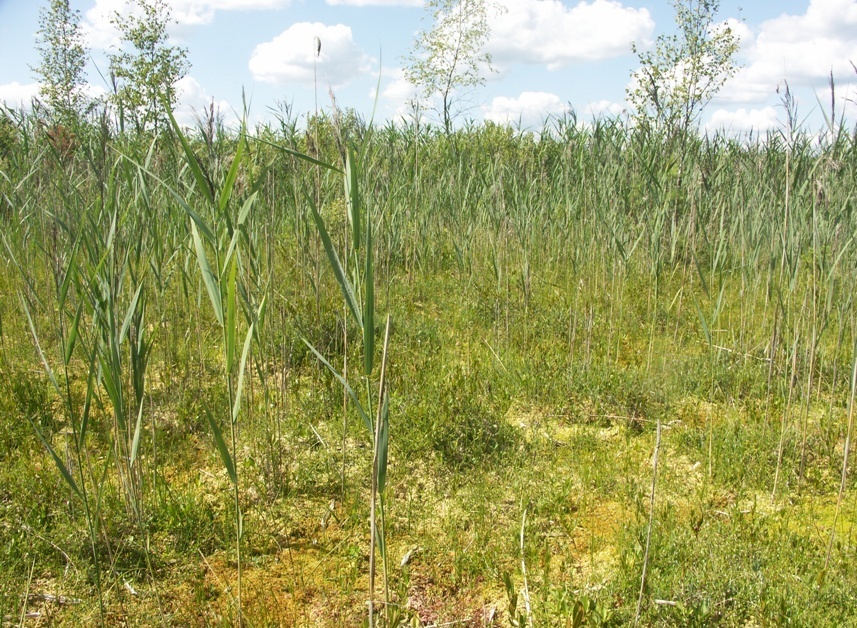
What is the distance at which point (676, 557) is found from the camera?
2.05 m

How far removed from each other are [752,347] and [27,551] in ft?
12.1

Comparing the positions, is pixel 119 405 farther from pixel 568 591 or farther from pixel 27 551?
pixel 568 591

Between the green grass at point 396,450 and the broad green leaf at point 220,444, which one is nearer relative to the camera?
the broad green leaf at point 220,444

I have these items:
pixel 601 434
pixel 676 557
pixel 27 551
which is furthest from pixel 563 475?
pixel 27 551

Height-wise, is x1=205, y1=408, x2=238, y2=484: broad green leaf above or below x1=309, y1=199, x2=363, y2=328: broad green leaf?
below

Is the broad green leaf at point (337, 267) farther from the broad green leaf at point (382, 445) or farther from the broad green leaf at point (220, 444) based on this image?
the broad green leaf at point (220, 444)

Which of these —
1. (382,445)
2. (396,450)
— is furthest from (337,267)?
(396,450)

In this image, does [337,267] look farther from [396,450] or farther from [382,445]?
[396,450]

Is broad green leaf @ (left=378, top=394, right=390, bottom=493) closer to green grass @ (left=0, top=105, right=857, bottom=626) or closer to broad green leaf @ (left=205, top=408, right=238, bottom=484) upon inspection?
green grass @ (left=0, top=105, right=857, bottom=626)

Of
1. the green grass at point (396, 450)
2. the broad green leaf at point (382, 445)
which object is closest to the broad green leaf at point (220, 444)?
the green grass at point (396, 450)

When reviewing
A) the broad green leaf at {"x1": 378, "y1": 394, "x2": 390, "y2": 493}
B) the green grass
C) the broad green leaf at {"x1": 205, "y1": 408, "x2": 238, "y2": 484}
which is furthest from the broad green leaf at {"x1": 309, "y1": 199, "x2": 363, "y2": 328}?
the broad green leaf at {"x1": 205, "y1": 408, "x2": 238, "y2": 484}

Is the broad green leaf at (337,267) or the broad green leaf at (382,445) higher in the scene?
the broad green leaf at (337,267)

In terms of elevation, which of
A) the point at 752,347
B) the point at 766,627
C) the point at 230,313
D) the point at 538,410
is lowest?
the point at 766,627

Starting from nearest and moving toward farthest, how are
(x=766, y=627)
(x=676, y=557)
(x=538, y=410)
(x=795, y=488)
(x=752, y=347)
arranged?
(x=766, y=627) → (x=676, y=557) → (x=795, y=488) → (x=538, y=410) → (x=752, y=347)
